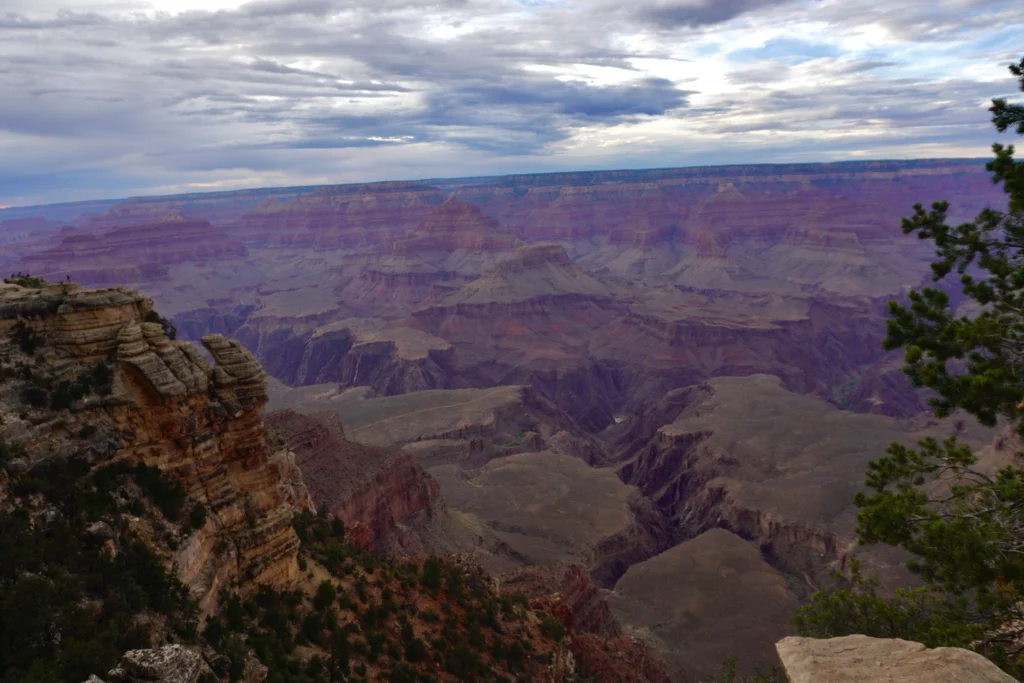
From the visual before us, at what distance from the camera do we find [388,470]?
158 feet

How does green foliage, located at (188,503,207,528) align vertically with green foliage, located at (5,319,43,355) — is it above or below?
below

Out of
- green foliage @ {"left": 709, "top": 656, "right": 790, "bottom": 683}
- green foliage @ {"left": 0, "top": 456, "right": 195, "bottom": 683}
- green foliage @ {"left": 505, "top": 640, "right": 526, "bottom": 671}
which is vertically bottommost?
green foliage @ {"left": 709, "top": 656, "right": 790, "bottom": 683}

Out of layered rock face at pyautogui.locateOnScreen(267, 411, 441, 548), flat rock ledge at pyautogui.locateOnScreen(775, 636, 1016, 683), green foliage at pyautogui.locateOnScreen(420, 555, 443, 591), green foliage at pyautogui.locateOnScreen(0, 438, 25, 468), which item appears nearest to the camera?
flat rock ledge at pyautogui.locateOnScreen(775, 636, 1016, 683)

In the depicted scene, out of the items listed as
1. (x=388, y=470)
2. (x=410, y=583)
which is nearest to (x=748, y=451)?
(x=388, y=470)

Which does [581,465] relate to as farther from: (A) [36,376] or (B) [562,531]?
(A) [36,376]

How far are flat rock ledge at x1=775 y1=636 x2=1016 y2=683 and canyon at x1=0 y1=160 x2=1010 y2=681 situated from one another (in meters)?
13.8

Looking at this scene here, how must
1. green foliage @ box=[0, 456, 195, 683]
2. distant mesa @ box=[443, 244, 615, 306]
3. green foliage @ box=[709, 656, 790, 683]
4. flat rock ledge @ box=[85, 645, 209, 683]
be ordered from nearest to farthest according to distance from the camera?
flat rock ledge @ box=[85, 645, 209, 683] < green foliage @ box=[0, 456, 195, 683] < green foliage @ box=[709, 656, 790, 683] < distant mesa @ box=[443, 244, 615, 306]

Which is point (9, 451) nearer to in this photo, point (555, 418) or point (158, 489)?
point (158, 489)

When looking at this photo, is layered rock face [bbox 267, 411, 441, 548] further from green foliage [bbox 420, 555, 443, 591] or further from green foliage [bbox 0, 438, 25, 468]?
green foliage [bbox 0, 438, 25, 468]

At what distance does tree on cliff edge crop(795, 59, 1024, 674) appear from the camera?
42.0 feet

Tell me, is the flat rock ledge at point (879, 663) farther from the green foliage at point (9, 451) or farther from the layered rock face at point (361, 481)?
the layered rock face at point (361, 481)

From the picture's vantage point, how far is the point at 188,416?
54.7ft

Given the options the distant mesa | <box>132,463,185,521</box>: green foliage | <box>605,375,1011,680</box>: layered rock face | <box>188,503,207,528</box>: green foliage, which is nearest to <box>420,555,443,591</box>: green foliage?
<box>188,503,207,528</box>: green foliage

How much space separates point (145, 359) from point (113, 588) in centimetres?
599
